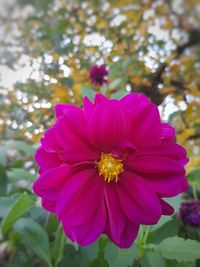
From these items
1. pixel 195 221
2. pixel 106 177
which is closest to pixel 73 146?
pixel 106 177

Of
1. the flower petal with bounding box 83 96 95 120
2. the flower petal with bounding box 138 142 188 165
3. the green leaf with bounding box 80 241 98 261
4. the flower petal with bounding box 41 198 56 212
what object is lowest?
the green leaf with bounding box 80 241 98 261

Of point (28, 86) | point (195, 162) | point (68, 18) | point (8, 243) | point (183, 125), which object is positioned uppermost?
point (68, 18)

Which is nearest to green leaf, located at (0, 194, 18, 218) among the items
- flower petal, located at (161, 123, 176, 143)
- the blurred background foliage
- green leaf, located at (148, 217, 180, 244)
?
the blurred background foliage

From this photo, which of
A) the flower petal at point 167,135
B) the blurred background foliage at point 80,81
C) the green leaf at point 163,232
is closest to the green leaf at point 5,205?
the blurred background foliage at point 80,81

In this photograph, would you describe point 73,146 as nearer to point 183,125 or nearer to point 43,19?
point 183,125

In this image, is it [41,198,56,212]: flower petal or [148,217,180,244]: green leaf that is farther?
[148,217,180,244]: green leaf

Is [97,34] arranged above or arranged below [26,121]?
above

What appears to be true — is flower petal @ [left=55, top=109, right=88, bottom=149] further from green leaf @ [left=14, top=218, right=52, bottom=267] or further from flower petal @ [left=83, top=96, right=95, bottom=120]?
green leaf @ [left=14, top=218, right=52, bottom=267]
